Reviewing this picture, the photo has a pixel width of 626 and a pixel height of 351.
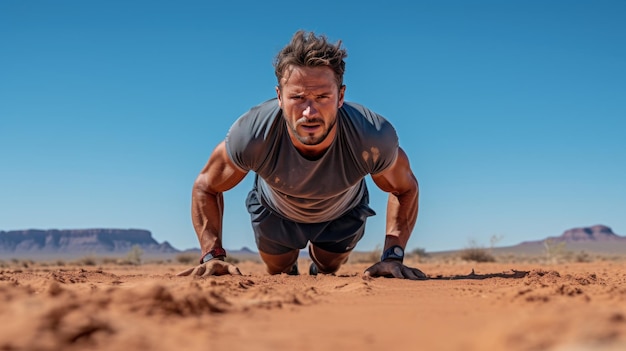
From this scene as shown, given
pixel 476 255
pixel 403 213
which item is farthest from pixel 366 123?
pixel 476 255

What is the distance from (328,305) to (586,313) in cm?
125

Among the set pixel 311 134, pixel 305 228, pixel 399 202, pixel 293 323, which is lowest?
pixel 293 323

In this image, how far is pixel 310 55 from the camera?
16.5 ft

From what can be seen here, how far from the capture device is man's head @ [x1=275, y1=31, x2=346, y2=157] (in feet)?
15.8

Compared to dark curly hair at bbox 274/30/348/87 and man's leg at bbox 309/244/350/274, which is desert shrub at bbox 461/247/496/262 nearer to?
man's leg at bbox 309/244/350/274

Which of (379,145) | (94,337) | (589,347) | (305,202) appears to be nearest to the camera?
(589,347)

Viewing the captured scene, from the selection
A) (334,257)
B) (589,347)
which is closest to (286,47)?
(334,257)

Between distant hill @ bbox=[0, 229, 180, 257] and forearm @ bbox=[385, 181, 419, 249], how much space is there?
94135 mm

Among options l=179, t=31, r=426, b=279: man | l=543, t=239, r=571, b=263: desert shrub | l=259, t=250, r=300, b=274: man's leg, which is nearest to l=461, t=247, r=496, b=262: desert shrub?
l=543, t=239, r=571, b=263: desert shrub

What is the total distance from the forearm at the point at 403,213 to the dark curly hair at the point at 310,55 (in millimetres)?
1206

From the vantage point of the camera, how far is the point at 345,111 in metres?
5.19

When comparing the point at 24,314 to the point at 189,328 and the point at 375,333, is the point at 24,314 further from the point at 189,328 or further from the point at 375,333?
the point at 375,333

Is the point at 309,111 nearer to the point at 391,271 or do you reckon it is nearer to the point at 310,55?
the point at 310,55

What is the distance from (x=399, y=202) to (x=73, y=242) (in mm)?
102129
